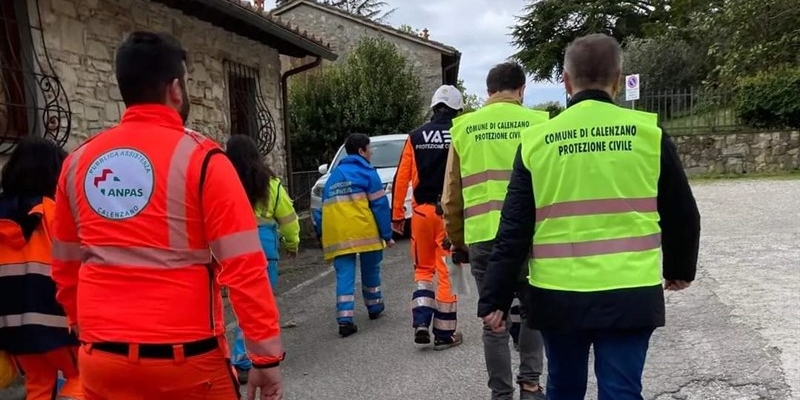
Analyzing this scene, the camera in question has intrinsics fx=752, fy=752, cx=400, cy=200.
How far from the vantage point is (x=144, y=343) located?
91.4 inches

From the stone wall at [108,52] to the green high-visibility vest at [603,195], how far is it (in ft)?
19.2

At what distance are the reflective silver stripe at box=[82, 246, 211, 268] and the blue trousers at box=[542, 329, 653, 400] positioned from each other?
4.79 feet

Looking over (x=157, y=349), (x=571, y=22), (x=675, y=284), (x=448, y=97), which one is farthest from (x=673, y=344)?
(x=571, y=22)

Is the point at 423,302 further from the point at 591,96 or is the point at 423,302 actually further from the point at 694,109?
the point at 694,109

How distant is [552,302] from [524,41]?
4737 cm

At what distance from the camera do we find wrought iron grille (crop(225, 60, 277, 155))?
11391 millimetres

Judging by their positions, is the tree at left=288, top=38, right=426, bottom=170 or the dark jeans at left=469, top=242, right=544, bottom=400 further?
the tree at left=288, top=38, right=426, bottom=170

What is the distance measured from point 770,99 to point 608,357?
765 inches

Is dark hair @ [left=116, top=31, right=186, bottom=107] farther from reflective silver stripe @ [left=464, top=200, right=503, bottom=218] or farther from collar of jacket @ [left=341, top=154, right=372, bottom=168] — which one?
collar of jacket @ [left=341, top=154, right=372, bottom=168]

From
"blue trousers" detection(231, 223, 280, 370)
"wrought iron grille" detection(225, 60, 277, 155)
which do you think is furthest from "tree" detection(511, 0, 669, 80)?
"blue trousers" detection(231, 223, 280, 370)

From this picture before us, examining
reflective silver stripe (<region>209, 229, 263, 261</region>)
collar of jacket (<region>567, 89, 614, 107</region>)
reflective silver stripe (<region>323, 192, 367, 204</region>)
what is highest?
collar of jacket (<region>567, 89, 614, 107</region>)

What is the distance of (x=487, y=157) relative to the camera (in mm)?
4410

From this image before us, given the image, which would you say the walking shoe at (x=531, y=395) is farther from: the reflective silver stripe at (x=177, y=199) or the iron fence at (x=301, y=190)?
the iron fence at (x=301, y=190)

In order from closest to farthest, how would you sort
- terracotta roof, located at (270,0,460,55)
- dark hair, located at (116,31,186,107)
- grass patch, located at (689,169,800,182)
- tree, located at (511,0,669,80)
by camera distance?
dark hair, located at (116,31,186,107)
grass patch, located at (689,169,800,182)
terracotta roof, located at (270,0,460,55)
tree, located at (511,0,669,80)
